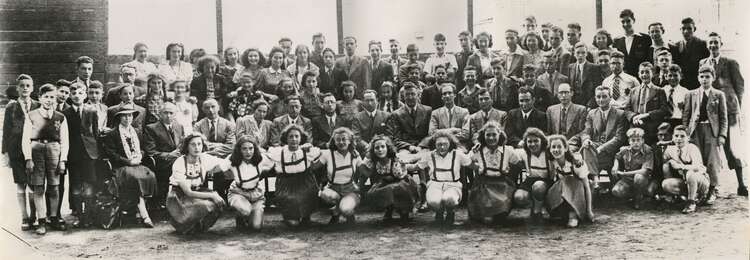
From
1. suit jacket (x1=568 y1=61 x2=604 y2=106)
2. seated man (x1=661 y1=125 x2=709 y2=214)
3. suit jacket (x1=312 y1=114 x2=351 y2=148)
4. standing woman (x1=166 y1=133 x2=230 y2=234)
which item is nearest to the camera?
standing woman (x1=166 y1=133 x2=230 y2=234)

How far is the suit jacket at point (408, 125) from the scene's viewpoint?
14.0ft

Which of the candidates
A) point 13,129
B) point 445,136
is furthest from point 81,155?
point 445,136

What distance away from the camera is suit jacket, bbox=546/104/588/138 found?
166 inches

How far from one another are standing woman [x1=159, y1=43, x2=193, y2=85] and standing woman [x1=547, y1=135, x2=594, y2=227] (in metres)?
2.30

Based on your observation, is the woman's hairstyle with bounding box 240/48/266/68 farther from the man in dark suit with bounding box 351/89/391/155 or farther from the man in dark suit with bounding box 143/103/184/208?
the man in dark suit with bounding box 351/89/391/155

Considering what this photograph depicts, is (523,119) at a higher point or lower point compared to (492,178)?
higher

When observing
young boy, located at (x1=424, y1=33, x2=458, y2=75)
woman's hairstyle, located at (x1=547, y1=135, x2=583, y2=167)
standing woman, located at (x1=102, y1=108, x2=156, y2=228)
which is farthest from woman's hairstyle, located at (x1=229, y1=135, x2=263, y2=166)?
woman's hairstyle, located at (x1=547, y1=135, x2=583, y2=167)

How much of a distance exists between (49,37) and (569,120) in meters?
3.12

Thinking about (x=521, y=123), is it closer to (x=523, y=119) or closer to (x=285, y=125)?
(x=523, y=119)

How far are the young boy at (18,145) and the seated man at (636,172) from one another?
3362 mm

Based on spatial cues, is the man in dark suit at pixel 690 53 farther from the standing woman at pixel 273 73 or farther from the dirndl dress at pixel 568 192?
the standing woman at pixel 273 73

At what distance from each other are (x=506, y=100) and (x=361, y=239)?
50.7 inches

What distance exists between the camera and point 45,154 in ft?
12.8

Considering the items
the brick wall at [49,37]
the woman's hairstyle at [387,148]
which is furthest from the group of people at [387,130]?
the brick wall at [49,37]
